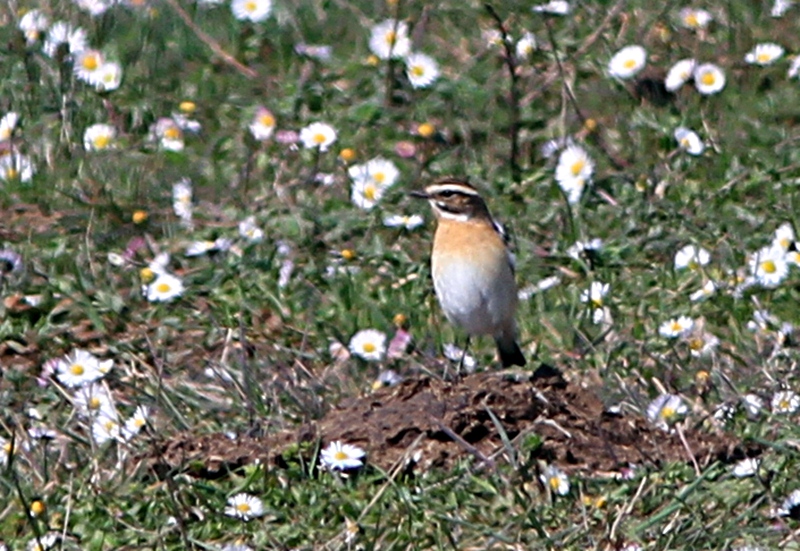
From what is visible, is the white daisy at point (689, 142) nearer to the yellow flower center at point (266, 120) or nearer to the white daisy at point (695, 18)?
the white daisy at point (695, 18)

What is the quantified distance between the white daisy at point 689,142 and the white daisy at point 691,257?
0.90 meters

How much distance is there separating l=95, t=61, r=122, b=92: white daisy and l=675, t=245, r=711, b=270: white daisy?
3453mm

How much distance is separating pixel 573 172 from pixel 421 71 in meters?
1.33

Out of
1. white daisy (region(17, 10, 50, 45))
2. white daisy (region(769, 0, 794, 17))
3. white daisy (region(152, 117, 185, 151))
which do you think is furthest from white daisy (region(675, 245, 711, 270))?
white daisy (region(17, 10, 50, 45))

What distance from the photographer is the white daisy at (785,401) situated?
650 cm

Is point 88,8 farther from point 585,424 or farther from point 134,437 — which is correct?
point 585,424

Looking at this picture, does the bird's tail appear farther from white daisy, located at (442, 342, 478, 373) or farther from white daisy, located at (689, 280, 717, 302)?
white daisy, located at (689, 280, 717, 302)

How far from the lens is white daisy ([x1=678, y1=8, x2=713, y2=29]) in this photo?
10.6 m

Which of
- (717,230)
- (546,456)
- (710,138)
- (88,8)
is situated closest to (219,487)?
(546,456)

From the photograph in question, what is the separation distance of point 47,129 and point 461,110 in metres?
2.33

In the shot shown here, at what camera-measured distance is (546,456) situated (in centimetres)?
638

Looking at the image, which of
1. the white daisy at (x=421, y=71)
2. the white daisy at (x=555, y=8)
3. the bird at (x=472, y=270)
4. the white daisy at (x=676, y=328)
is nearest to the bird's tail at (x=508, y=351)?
the bird at (x=472, y=270)

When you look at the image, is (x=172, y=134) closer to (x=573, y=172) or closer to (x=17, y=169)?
(x=17, y=169)

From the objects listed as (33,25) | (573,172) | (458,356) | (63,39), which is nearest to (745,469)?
(458,356)
